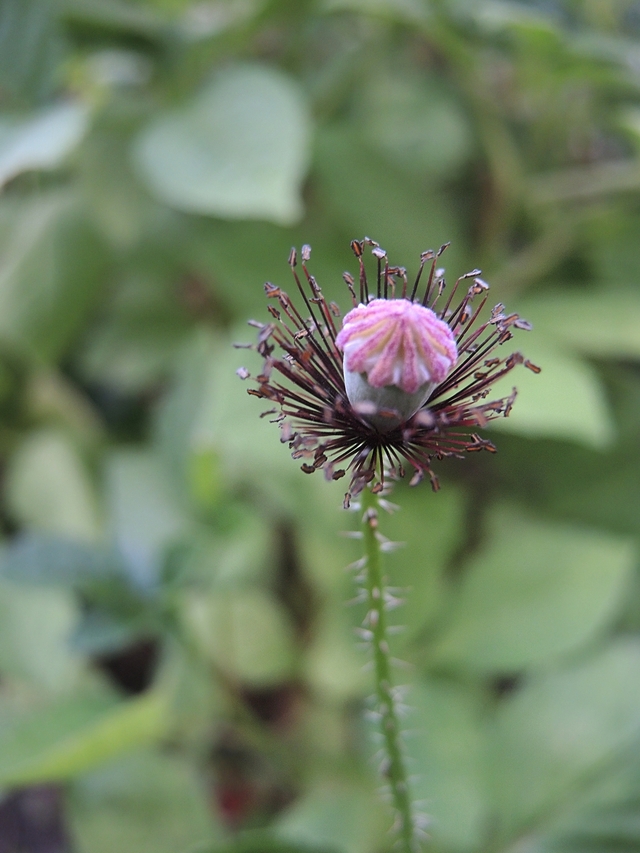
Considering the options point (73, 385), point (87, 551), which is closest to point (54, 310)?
point (73, 385)

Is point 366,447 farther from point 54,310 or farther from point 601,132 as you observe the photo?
point 601,132

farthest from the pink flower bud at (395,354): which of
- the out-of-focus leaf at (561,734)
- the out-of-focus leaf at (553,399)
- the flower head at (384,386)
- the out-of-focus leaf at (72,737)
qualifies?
the out-of-focus leaf at (561,734)

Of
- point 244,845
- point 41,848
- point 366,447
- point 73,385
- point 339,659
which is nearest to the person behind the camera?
point 366,447

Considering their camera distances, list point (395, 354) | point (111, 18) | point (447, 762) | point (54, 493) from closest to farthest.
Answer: point (395, 354) → point (447, 762) → point (111, 18) → point (54, 493)

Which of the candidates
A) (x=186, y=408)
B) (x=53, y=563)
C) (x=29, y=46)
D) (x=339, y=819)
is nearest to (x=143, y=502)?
(x=186, y=408)

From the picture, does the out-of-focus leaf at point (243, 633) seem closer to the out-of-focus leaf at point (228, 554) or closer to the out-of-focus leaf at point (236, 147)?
the out-of-focus leaf at point (228, 554)

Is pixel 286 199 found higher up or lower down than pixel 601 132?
lower down

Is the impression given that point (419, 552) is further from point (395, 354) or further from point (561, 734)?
point (395, 354)

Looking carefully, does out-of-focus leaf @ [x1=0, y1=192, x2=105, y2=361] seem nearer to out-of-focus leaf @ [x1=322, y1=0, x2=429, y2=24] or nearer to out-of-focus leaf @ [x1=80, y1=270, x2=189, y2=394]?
out-of-focus leaf @ [x1=80, y1=270, x2=189, y2=394]
